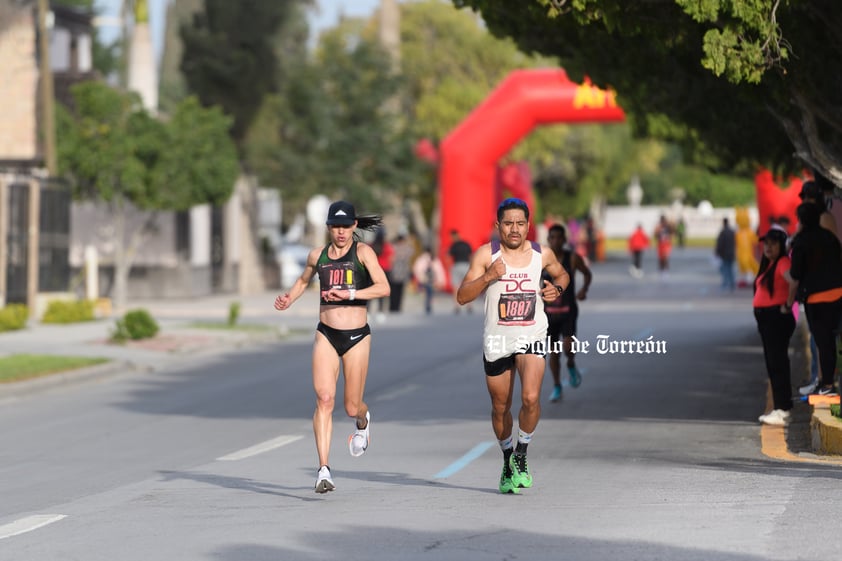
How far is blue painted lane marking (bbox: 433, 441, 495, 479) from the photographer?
1223 cm

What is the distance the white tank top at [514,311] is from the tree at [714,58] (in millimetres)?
3077

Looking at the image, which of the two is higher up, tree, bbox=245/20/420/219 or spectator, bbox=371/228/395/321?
tree, bbox=245/20/420/219

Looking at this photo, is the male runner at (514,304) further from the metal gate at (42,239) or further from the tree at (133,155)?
the tree at (133,155)

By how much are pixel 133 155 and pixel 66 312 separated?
623cm

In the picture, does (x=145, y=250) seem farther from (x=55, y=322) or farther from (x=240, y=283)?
(x=55, y=322)

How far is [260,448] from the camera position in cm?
1426

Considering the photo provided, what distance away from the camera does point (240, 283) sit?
1914 inches

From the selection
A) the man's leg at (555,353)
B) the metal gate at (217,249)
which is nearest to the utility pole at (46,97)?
the metal gate at (217,249)

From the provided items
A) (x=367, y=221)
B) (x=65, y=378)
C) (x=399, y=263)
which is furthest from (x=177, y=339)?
(x=367, y=221)

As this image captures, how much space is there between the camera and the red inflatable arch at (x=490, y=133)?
41.2 meters

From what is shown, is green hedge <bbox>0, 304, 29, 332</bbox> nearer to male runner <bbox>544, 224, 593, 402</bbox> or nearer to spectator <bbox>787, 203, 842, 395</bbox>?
male runner <bbox>544, 224, 593, 402</bbox>

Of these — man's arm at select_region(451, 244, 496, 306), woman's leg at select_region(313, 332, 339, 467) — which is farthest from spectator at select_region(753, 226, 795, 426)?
woman's leg at select_region(313, 332, 339, 467)

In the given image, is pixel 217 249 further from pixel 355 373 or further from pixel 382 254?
pixel 355 373

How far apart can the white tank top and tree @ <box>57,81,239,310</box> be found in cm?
2680
